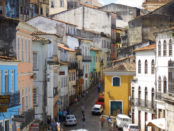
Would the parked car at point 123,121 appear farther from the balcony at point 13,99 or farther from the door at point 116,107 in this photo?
the balcony at point 13,99

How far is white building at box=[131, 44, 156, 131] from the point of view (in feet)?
135

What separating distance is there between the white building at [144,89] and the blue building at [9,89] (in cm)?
1851

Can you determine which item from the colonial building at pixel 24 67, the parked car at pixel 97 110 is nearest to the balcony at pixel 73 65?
the parked car at pixel 97 110

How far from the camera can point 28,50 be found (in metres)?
30.9

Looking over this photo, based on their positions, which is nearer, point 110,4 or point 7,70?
point 7,70

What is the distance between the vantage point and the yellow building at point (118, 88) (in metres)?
47.5

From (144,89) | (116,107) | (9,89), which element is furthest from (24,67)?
(116,107)

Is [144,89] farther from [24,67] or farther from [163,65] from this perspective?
[24,67]

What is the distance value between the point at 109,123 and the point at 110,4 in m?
50.3

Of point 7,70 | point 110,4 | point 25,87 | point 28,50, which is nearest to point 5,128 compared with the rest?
point 7,70

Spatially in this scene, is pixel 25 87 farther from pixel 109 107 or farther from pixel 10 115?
pixel 109 107

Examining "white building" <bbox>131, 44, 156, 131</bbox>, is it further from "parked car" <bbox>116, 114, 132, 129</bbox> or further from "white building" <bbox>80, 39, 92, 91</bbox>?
"white building" <bbox>80, 39, 92, 91</bbox>

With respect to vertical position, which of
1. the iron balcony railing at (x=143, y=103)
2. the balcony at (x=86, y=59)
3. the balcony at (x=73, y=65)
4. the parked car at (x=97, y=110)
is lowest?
the parked car at (x=97, y=110)

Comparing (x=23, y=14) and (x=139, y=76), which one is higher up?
(x=23, y=14)
